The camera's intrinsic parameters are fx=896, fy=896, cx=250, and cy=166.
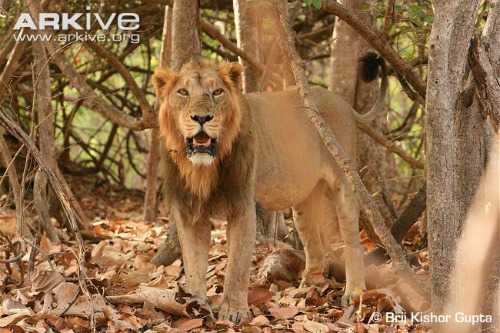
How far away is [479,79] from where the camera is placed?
3947mm

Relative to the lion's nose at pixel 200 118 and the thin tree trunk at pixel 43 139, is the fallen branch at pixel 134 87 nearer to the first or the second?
the thin tree trunk at pixel 43 139

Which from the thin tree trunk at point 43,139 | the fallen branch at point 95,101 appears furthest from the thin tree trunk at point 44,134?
the fallen branch at point 95,101

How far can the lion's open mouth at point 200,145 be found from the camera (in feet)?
15.0

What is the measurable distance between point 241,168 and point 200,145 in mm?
399

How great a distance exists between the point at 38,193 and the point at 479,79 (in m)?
3.32

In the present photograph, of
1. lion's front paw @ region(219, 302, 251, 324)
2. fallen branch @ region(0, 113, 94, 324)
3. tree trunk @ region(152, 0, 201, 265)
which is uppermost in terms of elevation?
tree trunk @ region(152, 0, 201, 265)

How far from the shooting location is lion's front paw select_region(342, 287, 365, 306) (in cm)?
523

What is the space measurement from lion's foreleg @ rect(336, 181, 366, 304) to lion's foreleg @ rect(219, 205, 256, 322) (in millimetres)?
778

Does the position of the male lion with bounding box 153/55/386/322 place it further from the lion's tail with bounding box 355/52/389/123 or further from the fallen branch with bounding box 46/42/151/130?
the fallen branch with bounding box 46/42/151/130

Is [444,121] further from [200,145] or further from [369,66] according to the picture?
[369,66]

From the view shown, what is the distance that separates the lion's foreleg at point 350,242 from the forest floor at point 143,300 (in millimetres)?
131

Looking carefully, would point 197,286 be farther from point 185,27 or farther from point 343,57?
point 343,57

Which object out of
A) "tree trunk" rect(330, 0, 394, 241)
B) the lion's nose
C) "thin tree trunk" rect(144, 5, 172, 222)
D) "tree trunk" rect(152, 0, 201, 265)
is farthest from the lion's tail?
"thin tree trunk" rect(144, 5, 172, 222)

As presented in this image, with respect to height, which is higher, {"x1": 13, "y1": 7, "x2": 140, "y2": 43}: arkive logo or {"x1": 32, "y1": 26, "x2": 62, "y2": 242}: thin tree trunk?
{"x1": 13, "y1": 7, "x2": 140, "y2": 43}: arkive logo
